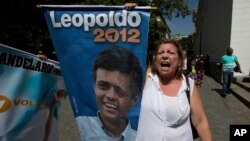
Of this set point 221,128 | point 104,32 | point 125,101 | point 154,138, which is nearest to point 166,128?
point 154,138

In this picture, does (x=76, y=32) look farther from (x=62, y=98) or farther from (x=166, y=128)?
(x=166, y=128)

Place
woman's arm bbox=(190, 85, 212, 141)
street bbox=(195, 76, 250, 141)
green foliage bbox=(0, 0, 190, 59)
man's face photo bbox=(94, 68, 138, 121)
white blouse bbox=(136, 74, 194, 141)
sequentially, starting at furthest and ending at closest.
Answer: green foliage bbox=(0, 0, 190, 59) < street bbox=(195, 76, 250, 141) < man's face photo bbox=(94, 68, 138, 121) < woman's arm bbox=(190, 85, 212, 141) < white blouse bbox=(136, 74, 194, 141)

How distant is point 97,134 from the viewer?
14.4 feet

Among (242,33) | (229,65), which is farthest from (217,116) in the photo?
(242,33)

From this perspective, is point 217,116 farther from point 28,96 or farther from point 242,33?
point 242,33

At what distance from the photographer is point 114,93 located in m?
4.25

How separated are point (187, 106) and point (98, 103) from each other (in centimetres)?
111

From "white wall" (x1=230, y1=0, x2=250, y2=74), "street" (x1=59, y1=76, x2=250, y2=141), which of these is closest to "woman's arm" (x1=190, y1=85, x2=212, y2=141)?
"street" (x1=59, y1=76, x2=250, y2=141)

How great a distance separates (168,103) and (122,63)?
0.96 m

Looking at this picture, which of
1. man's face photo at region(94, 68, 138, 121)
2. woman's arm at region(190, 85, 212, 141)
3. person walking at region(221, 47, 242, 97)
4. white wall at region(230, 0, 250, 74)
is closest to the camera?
woman's arm at region(190, 85, 212, 141)

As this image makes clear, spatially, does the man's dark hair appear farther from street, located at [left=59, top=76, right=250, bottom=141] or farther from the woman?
street, located at [left=59, top=76, right=250, bottom=141]

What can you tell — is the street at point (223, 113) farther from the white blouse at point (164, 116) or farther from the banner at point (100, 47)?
the white blouse at point (164, 116)

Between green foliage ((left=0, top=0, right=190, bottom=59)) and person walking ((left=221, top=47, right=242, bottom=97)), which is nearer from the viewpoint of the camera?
person walking ((left=221, top=47, right=242, bottom=97))

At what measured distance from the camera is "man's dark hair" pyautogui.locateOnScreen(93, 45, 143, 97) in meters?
4.26
